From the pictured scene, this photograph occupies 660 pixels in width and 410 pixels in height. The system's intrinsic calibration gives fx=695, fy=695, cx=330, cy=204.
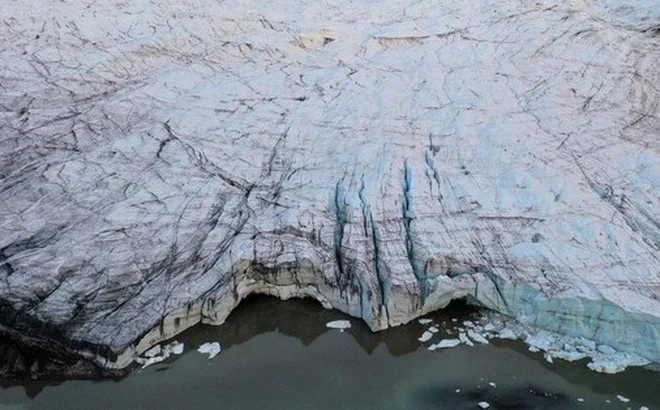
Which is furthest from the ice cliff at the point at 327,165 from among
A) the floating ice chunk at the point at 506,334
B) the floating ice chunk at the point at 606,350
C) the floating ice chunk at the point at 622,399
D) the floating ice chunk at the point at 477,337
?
the floating ice chunk at the point at 622,399

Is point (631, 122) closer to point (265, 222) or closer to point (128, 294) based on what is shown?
point (265, 222)

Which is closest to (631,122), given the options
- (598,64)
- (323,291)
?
(598,64)

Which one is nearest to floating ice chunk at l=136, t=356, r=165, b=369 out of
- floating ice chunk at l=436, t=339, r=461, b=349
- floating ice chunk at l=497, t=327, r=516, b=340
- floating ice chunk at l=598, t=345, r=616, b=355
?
floating ice chunk at l=436, t=339, r=461, b=349

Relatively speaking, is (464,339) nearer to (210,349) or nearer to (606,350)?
(606,350)

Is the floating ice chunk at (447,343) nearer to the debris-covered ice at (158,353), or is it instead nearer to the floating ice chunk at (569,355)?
the floating ice chunk at (569,355)

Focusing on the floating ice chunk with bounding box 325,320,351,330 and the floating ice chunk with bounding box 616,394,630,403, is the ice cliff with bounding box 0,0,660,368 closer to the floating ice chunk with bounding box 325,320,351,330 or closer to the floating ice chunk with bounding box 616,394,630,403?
the floating ice chunk with bounding box 325,320,351,330

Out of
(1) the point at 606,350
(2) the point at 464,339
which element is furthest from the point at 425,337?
(1) the point at 606,350
